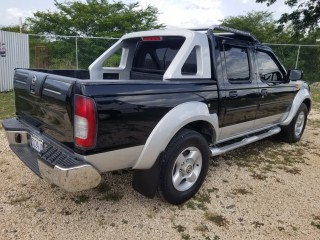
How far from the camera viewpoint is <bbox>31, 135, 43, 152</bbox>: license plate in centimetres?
296

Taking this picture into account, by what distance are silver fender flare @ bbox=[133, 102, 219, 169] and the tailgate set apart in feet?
2.22

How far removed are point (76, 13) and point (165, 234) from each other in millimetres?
21419

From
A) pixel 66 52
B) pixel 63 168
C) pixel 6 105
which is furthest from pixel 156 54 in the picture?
pixel 66 52

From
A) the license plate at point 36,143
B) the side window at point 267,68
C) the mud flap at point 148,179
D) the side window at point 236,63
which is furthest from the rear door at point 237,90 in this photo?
the license plate at point 36,143

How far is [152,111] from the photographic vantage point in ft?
8.95

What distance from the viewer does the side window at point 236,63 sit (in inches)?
147

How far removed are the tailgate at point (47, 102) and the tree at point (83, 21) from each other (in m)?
18.3

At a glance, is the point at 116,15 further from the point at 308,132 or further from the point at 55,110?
the point at 55,110

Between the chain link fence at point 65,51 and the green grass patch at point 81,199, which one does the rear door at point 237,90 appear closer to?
the green grass patch at point 81,199

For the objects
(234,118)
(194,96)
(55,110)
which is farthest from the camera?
(234,118)

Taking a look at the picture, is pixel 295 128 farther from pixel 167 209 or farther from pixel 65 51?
pixel 65 51

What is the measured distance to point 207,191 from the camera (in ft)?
11.8

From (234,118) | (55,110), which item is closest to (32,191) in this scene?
(55,110)

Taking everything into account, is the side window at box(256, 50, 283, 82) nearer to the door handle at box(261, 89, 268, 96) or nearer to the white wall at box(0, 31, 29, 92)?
the door handle at box(261, 89, 268, 96)
